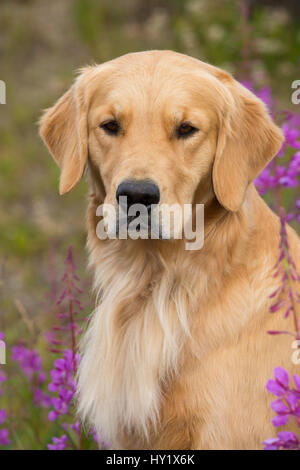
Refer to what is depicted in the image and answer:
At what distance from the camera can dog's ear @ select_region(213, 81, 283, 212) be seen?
3021 millimetres

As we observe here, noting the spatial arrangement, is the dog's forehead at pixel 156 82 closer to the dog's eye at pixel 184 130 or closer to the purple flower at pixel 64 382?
the dog's eye at pixel 184 130

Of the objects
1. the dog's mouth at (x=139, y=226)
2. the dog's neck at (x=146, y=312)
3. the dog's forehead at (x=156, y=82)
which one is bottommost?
the dog's neck at (x=146, y=312)

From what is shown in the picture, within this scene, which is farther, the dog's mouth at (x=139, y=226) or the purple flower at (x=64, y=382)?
the purple flower at (x=64, y=382)

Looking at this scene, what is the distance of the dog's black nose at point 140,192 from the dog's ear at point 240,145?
0.32m

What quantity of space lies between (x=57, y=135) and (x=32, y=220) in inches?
129

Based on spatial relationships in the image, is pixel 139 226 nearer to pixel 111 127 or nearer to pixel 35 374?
pixel 111 127

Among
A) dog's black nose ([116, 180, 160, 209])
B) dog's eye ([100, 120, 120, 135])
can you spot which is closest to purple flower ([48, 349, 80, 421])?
dog's black nose ([116, 180, 160, 209])

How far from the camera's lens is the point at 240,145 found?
3.12m

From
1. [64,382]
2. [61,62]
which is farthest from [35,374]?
[61,62]

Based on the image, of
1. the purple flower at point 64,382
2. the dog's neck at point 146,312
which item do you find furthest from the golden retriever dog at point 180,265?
the purple flower at point 64,382

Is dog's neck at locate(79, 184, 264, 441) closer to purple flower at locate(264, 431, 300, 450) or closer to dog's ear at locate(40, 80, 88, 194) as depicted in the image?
dog's ear at locate(40, 80, 88, 194)

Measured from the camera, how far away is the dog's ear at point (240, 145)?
302 centimetres
